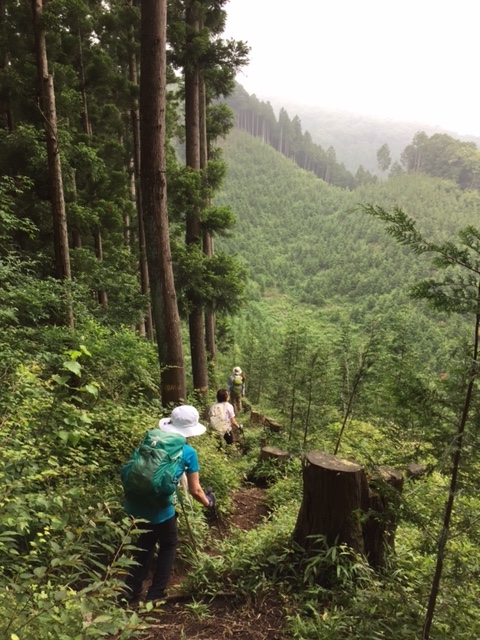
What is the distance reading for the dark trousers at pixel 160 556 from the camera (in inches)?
127

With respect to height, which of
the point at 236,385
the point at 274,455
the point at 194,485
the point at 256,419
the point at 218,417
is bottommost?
the point at 256,419

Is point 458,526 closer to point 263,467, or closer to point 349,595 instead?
point 349,595

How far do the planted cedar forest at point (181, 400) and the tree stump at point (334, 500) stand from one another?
19mm

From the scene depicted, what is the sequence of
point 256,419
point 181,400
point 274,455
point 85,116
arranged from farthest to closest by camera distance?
point 256,419 → point 85,116 → point 274,455 → point 181,400

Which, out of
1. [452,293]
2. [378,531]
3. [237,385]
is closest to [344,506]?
[378,531]

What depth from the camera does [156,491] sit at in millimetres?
2924

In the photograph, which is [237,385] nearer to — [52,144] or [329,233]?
[52,144]

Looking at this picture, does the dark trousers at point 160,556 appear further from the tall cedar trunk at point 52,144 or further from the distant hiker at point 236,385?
the distant hiker at point 236,385

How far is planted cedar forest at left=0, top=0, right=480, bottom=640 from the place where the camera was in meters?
2.13

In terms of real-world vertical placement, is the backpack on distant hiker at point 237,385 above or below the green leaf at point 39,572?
below

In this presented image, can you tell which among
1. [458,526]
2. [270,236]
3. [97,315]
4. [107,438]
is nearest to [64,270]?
[97,315]

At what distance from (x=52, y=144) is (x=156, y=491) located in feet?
23.8

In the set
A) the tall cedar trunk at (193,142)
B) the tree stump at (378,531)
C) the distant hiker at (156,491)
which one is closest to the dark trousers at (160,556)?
the distant hiker at (156,491)

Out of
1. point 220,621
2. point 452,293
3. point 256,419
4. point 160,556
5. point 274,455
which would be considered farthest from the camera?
point 256,419
